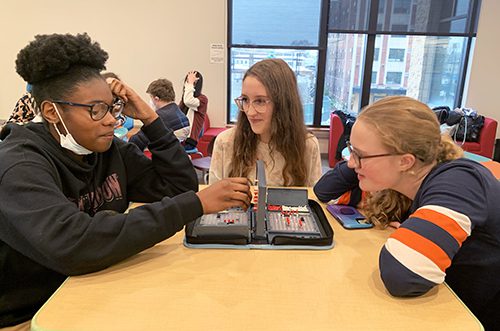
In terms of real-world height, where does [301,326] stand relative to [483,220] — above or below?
below

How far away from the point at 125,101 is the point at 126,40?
3.90 meters

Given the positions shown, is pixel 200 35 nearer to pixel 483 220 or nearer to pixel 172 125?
pixel 172 125

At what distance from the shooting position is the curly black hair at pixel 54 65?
3.66ft

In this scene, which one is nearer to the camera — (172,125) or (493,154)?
(172,125)

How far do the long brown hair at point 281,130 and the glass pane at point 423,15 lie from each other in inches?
155

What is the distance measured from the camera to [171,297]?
89 centimetres

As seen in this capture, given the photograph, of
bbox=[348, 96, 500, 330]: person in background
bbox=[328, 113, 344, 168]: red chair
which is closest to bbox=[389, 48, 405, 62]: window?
bbox=[328, 113, 344, 168]: red chair

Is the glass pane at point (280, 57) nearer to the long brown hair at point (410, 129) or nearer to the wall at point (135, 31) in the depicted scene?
the wall at point (135, 31)

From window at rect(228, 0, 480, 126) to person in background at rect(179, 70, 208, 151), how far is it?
3.55ft

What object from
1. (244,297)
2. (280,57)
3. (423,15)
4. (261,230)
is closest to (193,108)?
(280,57)

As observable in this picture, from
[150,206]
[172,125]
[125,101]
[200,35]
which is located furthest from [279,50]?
[150,206]

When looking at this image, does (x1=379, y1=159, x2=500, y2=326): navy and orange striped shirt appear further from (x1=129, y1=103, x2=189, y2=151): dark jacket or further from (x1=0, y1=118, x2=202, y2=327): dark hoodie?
(x1=129, y1=103, x2=189, y2=151): dark jacket

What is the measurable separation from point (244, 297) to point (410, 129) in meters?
0.64

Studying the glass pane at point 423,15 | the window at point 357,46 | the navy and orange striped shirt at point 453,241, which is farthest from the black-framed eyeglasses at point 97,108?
the glass pane at point 423,15
